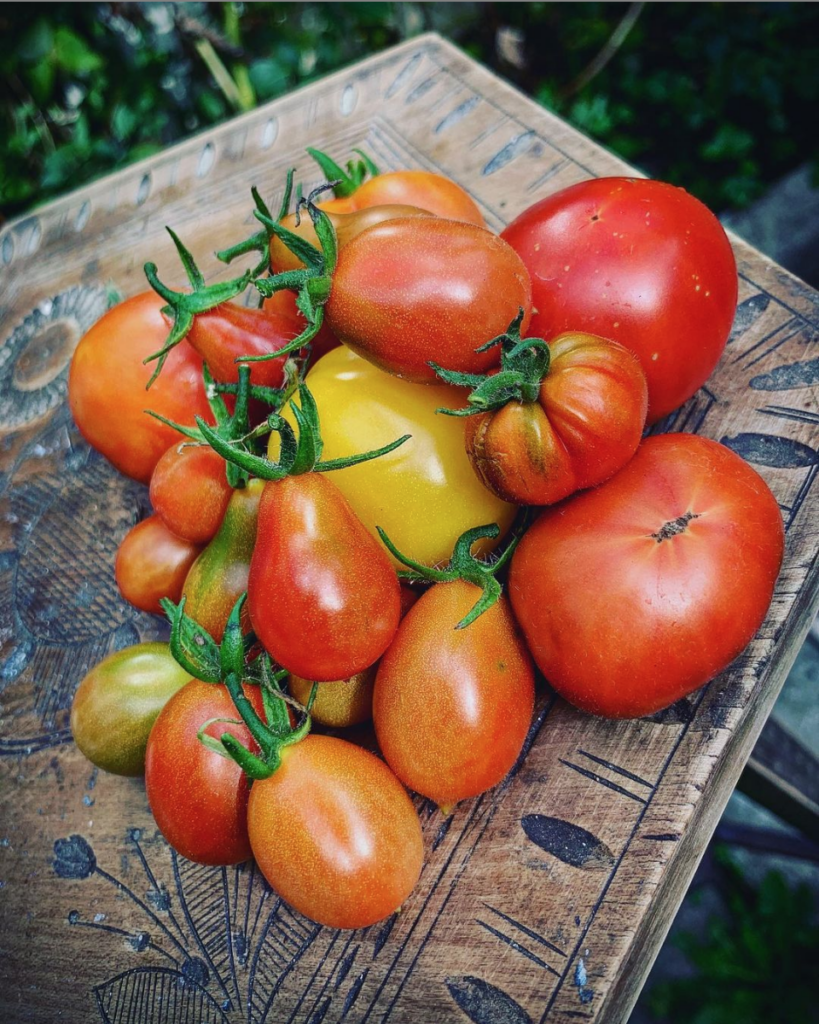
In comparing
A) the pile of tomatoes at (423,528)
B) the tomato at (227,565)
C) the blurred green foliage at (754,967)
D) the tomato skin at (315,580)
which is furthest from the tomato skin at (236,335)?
the blurred green foliage at (754,967)

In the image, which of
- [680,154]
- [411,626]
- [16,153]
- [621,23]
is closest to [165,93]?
[16,153]

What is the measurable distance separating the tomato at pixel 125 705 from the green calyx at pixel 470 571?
0.28m

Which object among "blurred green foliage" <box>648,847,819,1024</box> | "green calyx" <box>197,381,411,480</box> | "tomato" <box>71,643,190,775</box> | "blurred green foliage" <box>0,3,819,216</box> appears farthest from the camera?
"blurred green foliage" <box>0,3,819,216</box>

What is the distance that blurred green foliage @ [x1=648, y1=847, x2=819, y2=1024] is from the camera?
1287 mm

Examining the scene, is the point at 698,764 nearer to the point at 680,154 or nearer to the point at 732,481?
the point at 732,481

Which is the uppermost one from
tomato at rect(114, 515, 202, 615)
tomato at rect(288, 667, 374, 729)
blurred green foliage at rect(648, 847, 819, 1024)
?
tomato at rect(114, 515, 202, 615)

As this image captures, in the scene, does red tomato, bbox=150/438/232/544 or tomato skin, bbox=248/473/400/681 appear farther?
red tomato, bbox=150/438/232/544

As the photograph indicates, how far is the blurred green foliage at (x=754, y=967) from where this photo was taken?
129 centimetres

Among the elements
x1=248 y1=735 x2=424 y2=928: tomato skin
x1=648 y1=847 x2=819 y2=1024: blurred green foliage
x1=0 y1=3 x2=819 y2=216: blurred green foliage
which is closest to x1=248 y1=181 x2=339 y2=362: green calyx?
x1=248 y1=735 x2=424 y2=928: tomato skin

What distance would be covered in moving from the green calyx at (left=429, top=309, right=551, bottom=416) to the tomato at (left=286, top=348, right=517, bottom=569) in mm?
97

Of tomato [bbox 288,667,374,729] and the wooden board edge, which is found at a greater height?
tomato [bbox 288,667,374,729]

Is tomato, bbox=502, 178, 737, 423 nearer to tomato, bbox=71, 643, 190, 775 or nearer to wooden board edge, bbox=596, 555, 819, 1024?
wooden board edge, bbox=596, 555, 819, 1024

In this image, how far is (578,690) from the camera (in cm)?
71

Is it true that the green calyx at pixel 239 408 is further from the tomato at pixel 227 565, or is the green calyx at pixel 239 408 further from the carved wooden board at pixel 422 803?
the carved wooden board at pixel 422 803
